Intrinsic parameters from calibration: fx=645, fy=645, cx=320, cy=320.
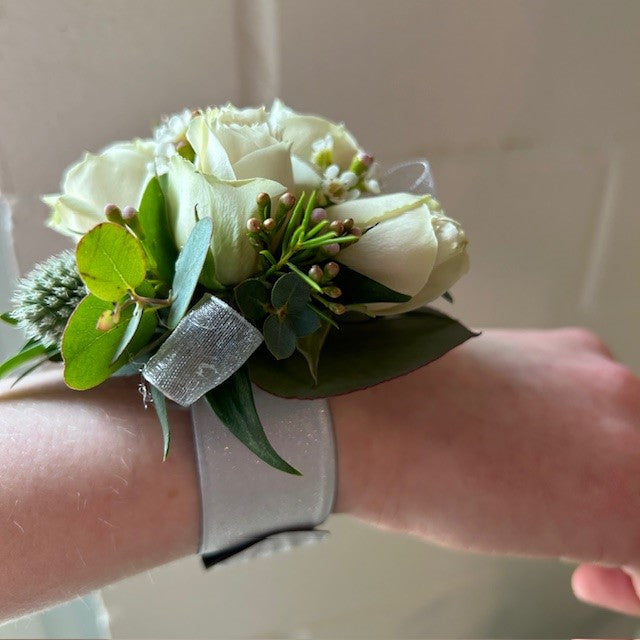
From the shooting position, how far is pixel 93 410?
0.41 metres

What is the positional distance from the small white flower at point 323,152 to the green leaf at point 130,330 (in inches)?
6.2

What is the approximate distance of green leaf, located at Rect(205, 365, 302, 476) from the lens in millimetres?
355

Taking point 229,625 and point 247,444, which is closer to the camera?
point 247,444

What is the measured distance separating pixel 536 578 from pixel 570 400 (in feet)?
1.79

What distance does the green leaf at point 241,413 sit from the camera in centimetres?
36

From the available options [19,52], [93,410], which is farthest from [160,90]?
[93,410]

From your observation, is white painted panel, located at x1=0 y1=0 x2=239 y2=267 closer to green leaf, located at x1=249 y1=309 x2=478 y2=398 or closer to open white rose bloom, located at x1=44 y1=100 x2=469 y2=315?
open white rose bloom, located at x1=44 y1=100 x2=469 y2=315

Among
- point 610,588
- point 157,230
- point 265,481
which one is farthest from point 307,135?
point 610,588

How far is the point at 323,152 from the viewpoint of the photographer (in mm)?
414

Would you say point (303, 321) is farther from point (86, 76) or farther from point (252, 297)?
point (86, 76)

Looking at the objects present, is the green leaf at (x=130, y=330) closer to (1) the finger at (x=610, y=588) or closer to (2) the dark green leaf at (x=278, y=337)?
(2) the dark green leaf at (x=278, y=337)

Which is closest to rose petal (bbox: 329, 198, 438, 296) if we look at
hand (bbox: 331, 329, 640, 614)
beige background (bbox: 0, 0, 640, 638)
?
hand (bbox: 331, 329, 640, 614)

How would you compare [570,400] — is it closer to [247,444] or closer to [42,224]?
[247,444]

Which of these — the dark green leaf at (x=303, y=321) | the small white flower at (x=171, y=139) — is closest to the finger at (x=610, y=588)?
the dark green leaf at (x=303, y=321)
